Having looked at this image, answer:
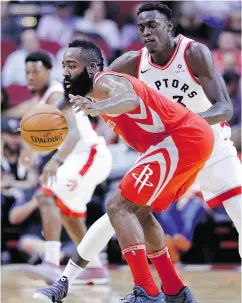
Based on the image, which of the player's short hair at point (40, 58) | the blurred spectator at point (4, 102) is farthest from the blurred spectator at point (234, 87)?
the blurred spectator at point (4, 102)

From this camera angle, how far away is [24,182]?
8914mm

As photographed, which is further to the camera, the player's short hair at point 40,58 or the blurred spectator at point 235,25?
the blurred spectator at point 235,25

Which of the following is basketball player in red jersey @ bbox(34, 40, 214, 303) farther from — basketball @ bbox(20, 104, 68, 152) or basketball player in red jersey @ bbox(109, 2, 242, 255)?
basketball player in red jersey @ bbox(109, 2, 242, 255)

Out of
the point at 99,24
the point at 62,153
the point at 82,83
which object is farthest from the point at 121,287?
the point at 99,24

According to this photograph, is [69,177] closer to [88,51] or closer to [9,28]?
[88,51]

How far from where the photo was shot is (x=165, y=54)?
17.8 ft

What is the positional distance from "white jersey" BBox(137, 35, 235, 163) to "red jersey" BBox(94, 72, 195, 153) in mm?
761

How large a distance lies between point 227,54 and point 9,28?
116 inches

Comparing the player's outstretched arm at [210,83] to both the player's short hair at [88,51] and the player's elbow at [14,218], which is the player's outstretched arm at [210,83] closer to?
the player's short hair at [88,51]

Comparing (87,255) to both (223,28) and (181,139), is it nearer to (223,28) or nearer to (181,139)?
(181,139)

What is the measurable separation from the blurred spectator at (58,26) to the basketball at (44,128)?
458 cm

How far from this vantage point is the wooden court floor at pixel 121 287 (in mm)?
5488

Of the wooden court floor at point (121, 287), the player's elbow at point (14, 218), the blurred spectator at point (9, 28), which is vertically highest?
the blurred spectator at point (9, 28)

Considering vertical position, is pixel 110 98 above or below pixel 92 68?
below
